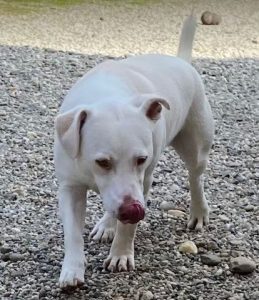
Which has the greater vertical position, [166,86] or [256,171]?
[166,86]

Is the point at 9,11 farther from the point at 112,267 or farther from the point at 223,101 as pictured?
the point at 112,267

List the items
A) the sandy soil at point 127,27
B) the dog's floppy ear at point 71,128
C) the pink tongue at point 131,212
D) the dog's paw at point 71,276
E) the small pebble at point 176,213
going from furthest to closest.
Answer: the sandy soil at point 127,27, the small pebble at point 176,213, the dog's paw at point 71,276, the dog's floppy ear at point 71,128, the pink tongue at point 131,212

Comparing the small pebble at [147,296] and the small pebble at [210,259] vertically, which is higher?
the small pebble at [210,259]

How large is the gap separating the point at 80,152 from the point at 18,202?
1.15 meters

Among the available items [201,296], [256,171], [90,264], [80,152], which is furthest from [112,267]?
[256,171]

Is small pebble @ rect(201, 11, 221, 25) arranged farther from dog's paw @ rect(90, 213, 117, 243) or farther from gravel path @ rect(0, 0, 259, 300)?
dog's paw @ rect(90, 213, 117, 243)

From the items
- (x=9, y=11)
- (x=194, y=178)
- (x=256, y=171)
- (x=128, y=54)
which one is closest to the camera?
(x=194, y=178)

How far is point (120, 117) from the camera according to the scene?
2.89 meters

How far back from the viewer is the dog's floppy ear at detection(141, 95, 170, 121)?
9.74ft

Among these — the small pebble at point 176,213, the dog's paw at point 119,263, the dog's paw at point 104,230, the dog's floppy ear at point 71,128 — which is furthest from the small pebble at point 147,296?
the small pebble at point 176,213

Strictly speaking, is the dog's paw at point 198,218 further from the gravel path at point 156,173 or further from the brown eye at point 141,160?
the brown eye at point 141,160

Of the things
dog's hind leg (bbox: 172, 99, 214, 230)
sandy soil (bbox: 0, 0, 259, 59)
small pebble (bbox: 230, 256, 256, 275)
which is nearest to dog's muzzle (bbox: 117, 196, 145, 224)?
small pebble (bbox: 230, 256, 256, 275)

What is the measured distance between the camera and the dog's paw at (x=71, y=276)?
3.07 m

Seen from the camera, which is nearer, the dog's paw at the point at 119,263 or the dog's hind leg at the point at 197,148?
the dog's paw at the point at 119,263
